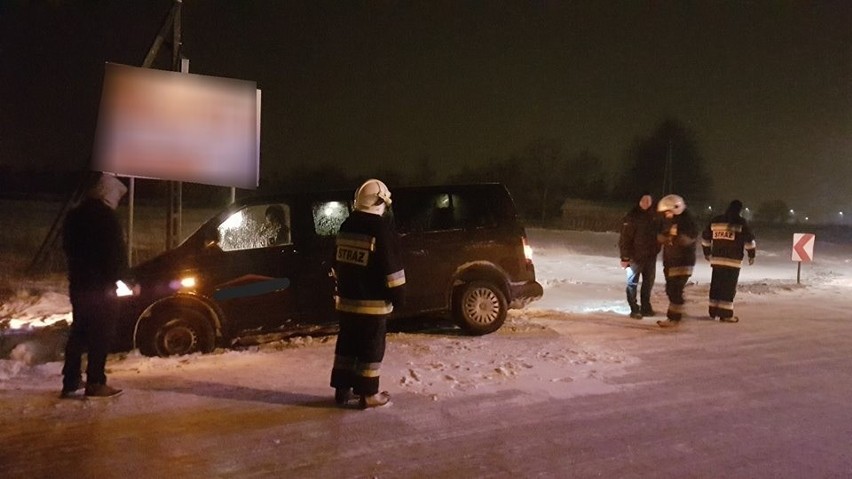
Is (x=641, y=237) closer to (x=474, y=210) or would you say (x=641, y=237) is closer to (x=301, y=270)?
(x=474, y=210)

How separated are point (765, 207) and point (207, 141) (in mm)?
103166

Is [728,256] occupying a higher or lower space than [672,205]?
lower

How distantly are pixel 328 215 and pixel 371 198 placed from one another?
2944 millimetres

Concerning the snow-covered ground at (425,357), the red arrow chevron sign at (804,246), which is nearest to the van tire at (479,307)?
the snow-covered ground at (425,357)

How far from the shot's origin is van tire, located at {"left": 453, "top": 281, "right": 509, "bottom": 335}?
8.65 m

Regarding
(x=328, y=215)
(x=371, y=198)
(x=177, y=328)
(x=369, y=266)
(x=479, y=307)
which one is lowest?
(x=177, y=328)

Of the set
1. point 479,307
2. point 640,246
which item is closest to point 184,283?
point 479,307

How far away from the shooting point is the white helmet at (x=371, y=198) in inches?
215

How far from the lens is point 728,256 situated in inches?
393

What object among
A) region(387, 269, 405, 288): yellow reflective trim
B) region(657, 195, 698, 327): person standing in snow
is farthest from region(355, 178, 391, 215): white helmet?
region(657, 195, 698, 327): person standing in snow

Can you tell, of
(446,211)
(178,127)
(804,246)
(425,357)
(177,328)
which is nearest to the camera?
(425,357)

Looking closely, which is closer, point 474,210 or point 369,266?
point 369,266

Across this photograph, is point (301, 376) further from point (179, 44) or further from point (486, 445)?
point (179, 44)

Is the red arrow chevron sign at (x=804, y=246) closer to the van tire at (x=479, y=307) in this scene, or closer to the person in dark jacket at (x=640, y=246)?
the person in dark jacket at (x=640, y=246)
